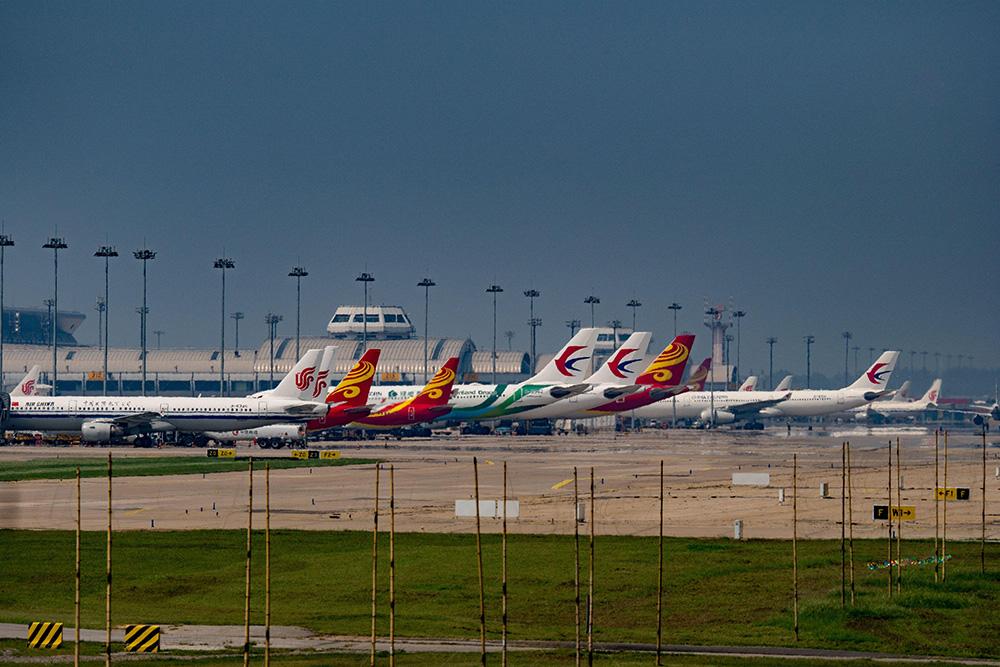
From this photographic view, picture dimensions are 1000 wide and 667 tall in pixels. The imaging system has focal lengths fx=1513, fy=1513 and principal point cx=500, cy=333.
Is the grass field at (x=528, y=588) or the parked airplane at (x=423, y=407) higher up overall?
the parked airplane at (x=423, y=407)

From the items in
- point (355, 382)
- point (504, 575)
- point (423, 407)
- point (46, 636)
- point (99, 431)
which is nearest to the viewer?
point (504, 575)

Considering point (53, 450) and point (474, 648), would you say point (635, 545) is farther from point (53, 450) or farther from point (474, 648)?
point (53, 450)

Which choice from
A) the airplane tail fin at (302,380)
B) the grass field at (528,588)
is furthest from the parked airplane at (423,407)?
the grass field at (528,588)

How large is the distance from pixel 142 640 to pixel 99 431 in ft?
372

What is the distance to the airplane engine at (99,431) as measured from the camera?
150 meters

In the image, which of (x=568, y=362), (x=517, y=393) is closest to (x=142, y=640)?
(x=517, y=393)

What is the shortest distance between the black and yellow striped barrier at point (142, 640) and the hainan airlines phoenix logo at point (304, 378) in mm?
112078

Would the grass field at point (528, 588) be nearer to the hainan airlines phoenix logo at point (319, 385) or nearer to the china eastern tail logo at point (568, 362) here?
the hainan airlines phoenix logo at point (319, 385)

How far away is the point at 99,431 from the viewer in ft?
494

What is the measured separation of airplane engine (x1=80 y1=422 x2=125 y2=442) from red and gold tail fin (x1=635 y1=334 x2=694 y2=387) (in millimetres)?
64164

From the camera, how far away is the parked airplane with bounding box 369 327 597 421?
173 metres

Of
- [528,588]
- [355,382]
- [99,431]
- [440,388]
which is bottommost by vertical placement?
[528,588]

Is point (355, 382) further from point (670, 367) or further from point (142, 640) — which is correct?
point (142, 640)

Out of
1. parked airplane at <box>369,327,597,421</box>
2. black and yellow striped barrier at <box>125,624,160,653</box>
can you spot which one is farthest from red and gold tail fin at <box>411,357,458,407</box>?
black and yellow striped barrier at <box>125,624,160,653</box>
